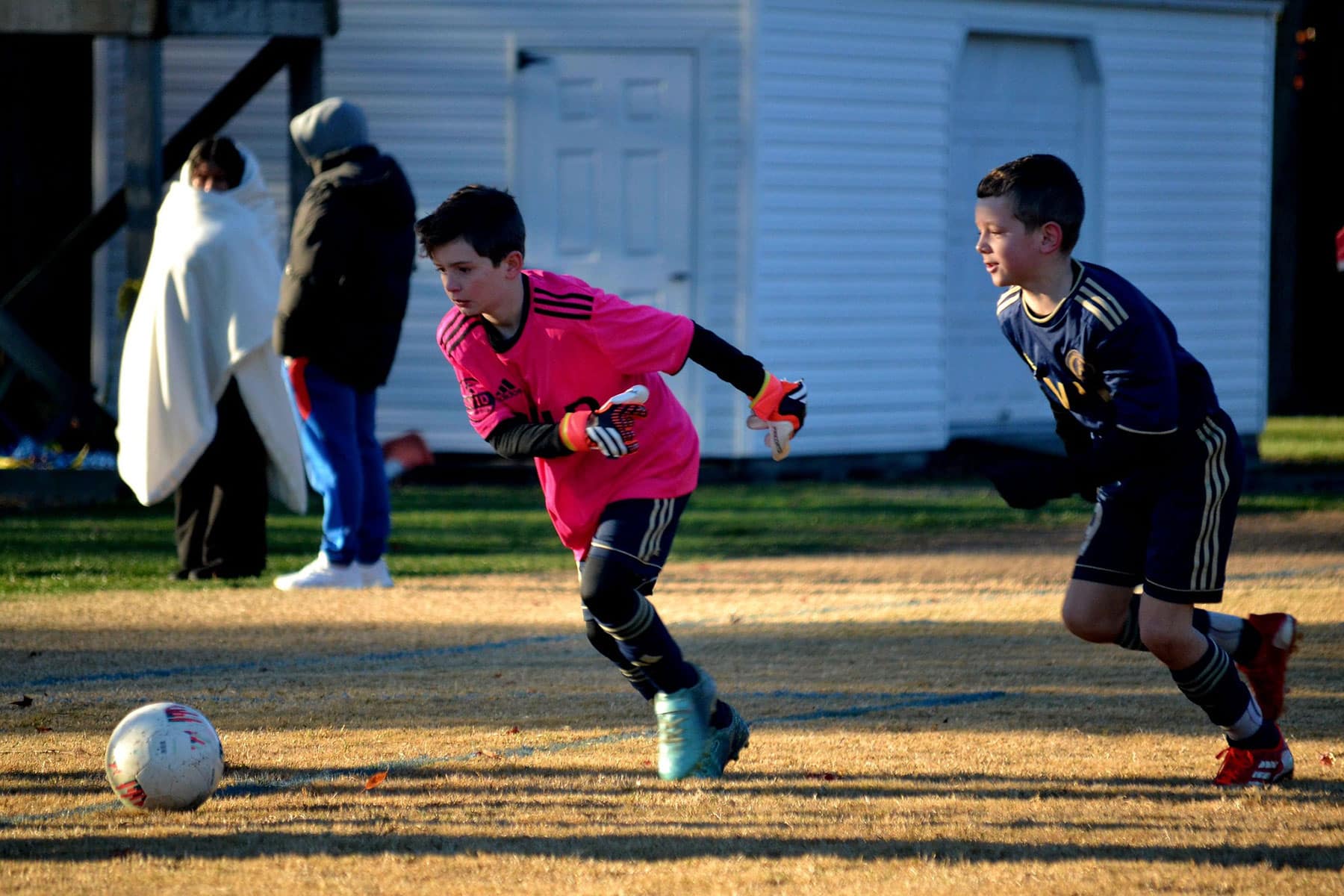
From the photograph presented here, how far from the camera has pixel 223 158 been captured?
29.0 ft

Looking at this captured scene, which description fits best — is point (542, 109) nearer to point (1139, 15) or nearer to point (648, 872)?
point (1139, 15)

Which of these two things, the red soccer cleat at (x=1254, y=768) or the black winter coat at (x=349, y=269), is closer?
the red soccer cleat at (x=1254, y=768)

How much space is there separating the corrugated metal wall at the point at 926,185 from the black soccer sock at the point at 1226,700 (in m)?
9.54

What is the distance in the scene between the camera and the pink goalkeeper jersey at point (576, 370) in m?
4.82

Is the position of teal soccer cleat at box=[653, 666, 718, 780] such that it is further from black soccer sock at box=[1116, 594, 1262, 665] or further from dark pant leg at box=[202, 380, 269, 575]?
dark pant leg at box=[202, 380, 269, 575]

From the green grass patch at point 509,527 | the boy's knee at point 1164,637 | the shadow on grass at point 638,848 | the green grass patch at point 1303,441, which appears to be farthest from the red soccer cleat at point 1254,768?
the green grass patch at point 1303,441

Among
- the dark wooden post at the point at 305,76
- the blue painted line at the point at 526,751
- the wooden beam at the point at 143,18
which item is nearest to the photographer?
the blue painted line at the point at 526,751

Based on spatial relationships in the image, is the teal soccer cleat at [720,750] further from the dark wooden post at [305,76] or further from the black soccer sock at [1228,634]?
the dark wooden post at [305,76]

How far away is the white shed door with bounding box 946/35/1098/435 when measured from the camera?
50.5 feet

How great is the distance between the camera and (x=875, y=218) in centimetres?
1470

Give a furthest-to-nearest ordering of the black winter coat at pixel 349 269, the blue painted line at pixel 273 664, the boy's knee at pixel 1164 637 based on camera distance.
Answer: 1. the black winter coat at pixel 349 269
2. the blue painted line at pixel 273 664
3. the boy's knee at pixel 1164 637

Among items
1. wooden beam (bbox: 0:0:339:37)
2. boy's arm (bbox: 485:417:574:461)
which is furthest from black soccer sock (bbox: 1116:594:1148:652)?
wooden beam (bbox: 0:0:339:37)

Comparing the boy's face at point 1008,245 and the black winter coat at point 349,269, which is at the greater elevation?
the boy's face at point 1008,245

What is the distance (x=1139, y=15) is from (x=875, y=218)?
131 inches
